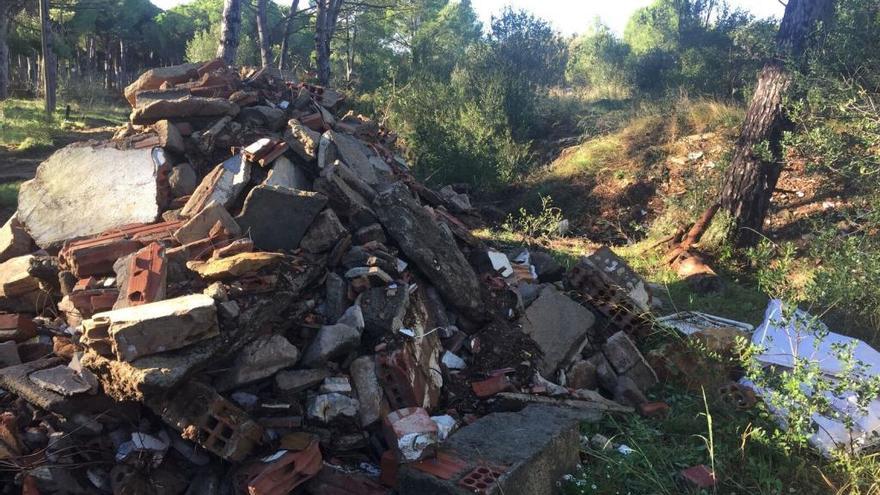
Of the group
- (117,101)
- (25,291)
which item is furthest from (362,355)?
(117,101)

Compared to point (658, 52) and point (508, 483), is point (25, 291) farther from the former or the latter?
point (658, 52)

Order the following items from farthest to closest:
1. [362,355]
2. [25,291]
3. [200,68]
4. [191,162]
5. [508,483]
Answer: [200,68]
[191,162]
[25,291]
[362,355]
[508,483]

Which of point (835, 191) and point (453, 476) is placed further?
point (835, 191)

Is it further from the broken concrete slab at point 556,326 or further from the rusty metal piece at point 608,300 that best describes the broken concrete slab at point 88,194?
the rusty metal piece at point 608,300

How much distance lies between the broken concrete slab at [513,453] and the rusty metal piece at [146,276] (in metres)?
1.84

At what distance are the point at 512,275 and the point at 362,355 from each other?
2.12 meters

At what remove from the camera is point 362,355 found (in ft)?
12.8

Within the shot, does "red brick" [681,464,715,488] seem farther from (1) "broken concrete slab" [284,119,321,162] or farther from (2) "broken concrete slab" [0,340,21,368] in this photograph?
(2) "broken concrete slab" [0,340,21,368]

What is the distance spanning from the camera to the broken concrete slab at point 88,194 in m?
4.76

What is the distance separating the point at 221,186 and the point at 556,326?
9.58ft

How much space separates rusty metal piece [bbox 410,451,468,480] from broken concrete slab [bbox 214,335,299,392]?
1042 millimetres

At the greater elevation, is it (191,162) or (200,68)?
(200,68)

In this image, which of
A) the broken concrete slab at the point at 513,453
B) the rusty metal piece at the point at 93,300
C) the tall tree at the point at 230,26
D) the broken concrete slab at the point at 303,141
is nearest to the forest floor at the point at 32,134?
the tall tree at the point at 230,26

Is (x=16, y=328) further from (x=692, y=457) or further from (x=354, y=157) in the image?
(x=692, y=457)
